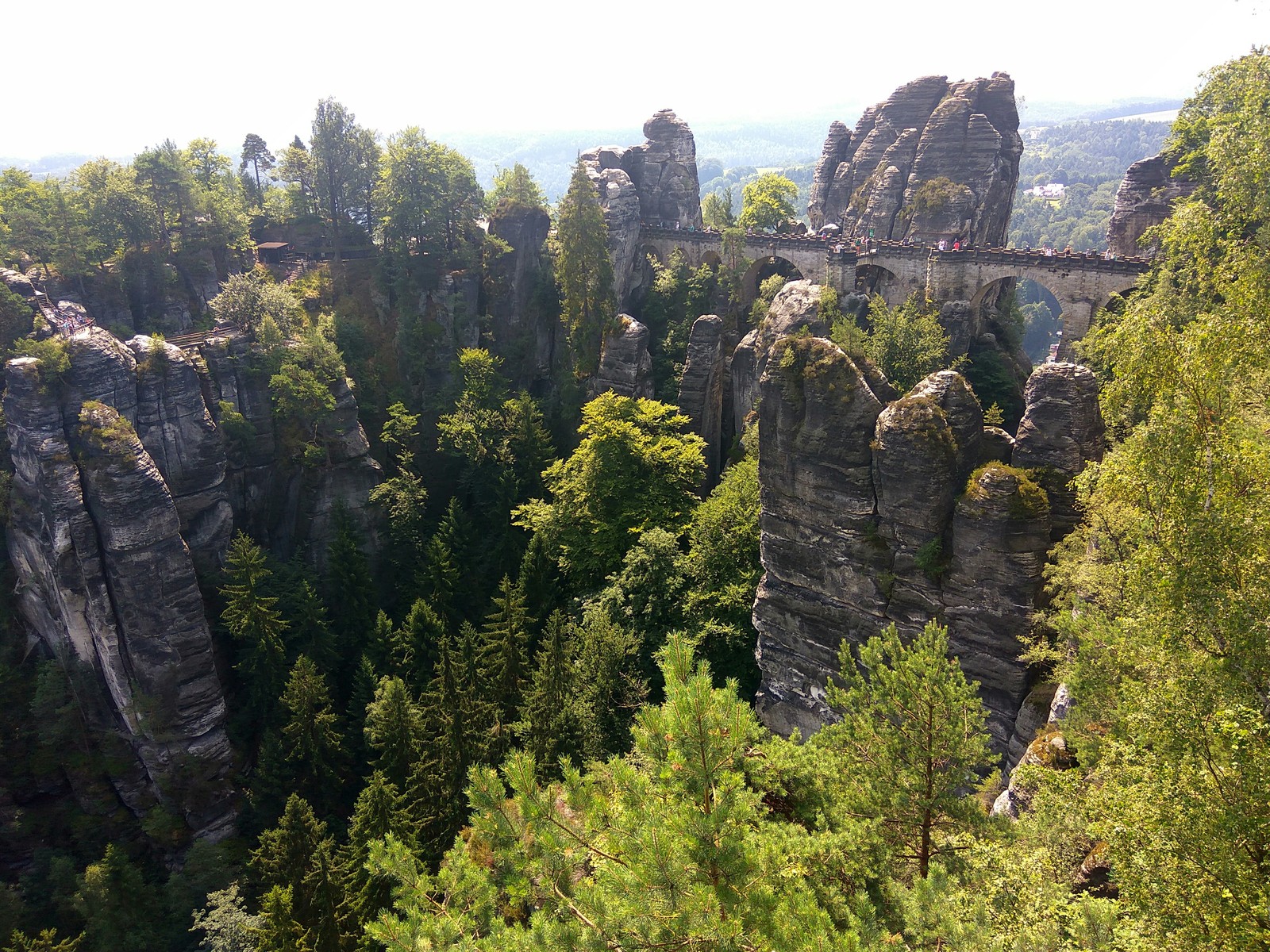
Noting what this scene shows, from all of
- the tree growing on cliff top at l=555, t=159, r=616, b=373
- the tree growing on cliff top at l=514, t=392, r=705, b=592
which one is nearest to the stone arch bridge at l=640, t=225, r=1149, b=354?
the tree growing on cliff top at l=555, t=159, r=616, b=373

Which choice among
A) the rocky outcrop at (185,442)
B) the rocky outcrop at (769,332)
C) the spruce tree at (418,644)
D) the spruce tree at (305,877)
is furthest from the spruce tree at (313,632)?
the rocky outcrop at (769,332)

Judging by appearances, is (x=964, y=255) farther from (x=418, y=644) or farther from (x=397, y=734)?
(x=397, y=734)

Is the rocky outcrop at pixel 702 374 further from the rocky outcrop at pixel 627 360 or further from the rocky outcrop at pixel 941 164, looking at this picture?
the rocky outcrop at pixel 941 164

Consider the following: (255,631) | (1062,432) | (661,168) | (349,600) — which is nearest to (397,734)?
(255,631)

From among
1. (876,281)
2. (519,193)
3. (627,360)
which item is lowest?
(627,360)

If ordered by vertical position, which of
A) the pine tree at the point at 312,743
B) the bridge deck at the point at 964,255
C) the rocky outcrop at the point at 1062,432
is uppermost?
the bridge deck at the point at 964,255

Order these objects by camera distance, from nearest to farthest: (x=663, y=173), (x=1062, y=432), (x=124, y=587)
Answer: (x=1062, y=432) < (x=124, y=587) < (x=663, y=173)
